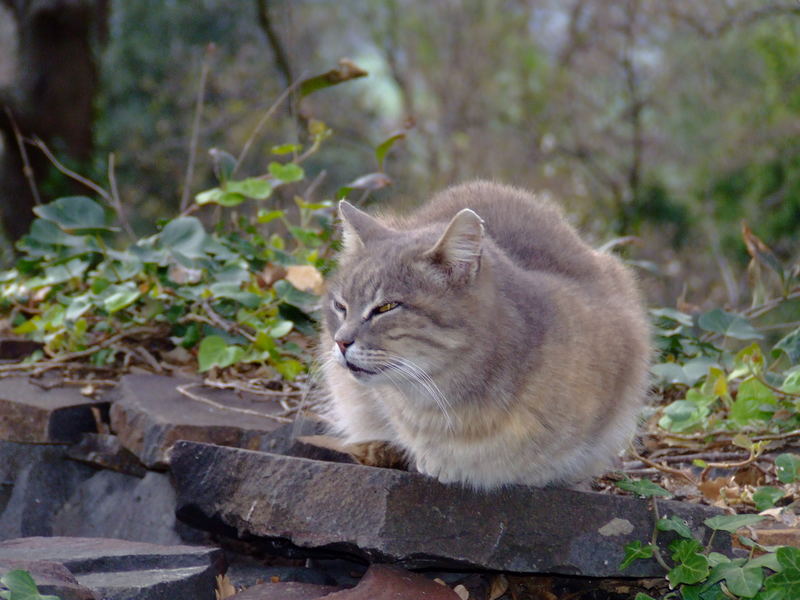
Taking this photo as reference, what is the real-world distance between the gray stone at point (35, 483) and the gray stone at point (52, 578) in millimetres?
1483

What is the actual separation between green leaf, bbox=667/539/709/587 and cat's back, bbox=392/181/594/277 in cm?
99

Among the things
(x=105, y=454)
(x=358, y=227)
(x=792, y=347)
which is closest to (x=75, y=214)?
(x=105, y=454)

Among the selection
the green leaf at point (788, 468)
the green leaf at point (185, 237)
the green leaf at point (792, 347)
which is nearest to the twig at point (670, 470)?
the green leaf at point (788, 468)

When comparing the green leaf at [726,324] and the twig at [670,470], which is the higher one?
the green leaf at [726,324]

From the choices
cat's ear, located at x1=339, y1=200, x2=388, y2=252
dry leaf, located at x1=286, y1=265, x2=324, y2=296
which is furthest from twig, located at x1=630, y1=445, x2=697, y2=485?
dry leaf, located at x1=286, y1=265, x2=324, y2=296

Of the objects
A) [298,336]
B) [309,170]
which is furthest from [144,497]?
[309,170]

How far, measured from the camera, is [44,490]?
13.1 feet

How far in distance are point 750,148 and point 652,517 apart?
9.15 m

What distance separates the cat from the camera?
272cm

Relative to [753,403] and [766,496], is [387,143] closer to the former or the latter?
[753,403]

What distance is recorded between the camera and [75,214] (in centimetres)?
464

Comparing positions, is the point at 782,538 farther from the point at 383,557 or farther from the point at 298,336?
the point at 298,336

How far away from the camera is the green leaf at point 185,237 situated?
14.5ft

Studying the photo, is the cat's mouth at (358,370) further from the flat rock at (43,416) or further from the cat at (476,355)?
the flat rock at (43,416)
